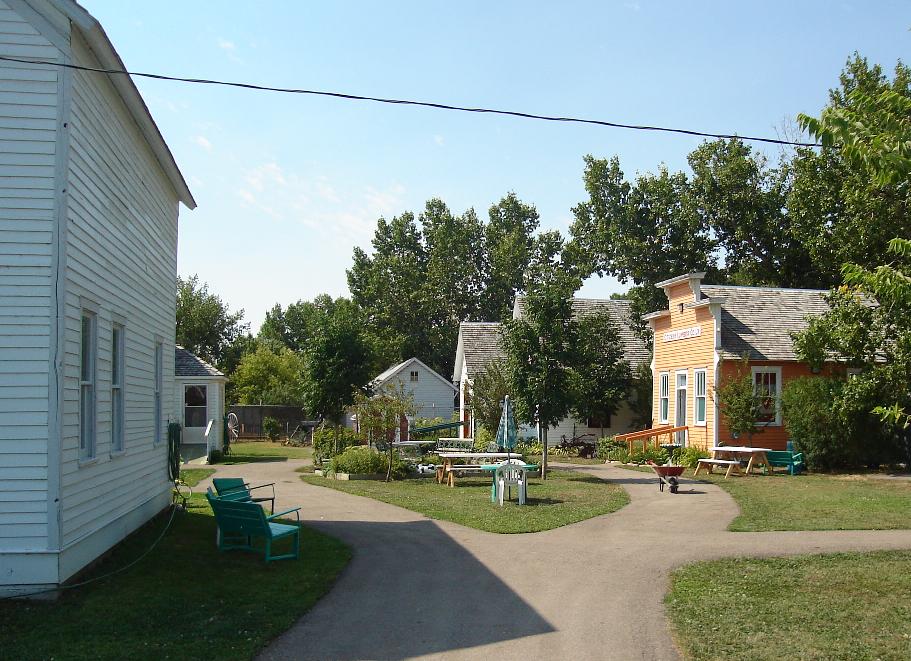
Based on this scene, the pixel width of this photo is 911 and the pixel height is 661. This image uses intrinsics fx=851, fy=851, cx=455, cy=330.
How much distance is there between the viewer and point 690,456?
27.0 meters

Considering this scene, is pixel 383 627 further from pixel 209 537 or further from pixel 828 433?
pixel 828 433

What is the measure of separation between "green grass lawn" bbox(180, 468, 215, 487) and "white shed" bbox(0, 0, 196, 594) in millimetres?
12094

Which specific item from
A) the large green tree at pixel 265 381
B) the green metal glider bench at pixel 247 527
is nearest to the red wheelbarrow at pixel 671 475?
the green metal glider bench at pixel 247 527

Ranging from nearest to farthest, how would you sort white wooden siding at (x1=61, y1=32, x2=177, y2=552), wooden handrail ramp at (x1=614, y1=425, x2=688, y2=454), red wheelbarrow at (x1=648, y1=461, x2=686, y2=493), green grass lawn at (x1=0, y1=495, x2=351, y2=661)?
→ green grass lawn at (x1=0, y1=495, x2=351, y2=661) → white wooden siding at (x1=61, y1=32, x2=177, y2=552) → red wheelbarrow at (x1=648, y1=461, x2=686, y2=493) → wooden handrail ramp at (x1=614, y1=425, x2=688, y2=454)

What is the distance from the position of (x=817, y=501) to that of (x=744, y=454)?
8.71 meters

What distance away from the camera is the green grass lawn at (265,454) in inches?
1318

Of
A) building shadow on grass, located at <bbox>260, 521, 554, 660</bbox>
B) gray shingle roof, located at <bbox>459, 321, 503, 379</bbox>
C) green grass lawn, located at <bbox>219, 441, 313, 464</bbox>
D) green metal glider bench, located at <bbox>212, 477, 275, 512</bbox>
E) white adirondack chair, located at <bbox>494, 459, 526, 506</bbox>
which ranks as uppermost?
gray shingle roof, located at <bbox>459, 321, 503, 379</bbox>

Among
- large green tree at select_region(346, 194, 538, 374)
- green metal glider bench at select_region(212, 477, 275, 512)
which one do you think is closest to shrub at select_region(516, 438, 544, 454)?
green metal glider bench at select_region(212, 477, 275, 512)

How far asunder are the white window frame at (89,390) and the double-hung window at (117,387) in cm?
121

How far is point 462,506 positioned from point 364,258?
2289 inches

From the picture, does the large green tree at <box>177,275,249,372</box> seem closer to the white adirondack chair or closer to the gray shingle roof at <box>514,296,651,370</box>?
the gray shingle roof at <box>514,296,651,370</box>

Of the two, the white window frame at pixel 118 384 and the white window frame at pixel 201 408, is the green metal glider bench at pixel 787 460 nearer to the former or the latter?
the white window frame at pixel 118 384

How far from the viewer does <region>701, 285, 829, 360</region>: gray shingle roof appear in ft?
90.1

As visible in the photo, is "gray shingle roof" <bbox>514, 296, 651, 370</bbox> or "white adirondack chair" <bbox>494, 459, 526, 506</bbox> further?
"gray shingle roof" <bbox>514, 296, 651, 370</bbox>
